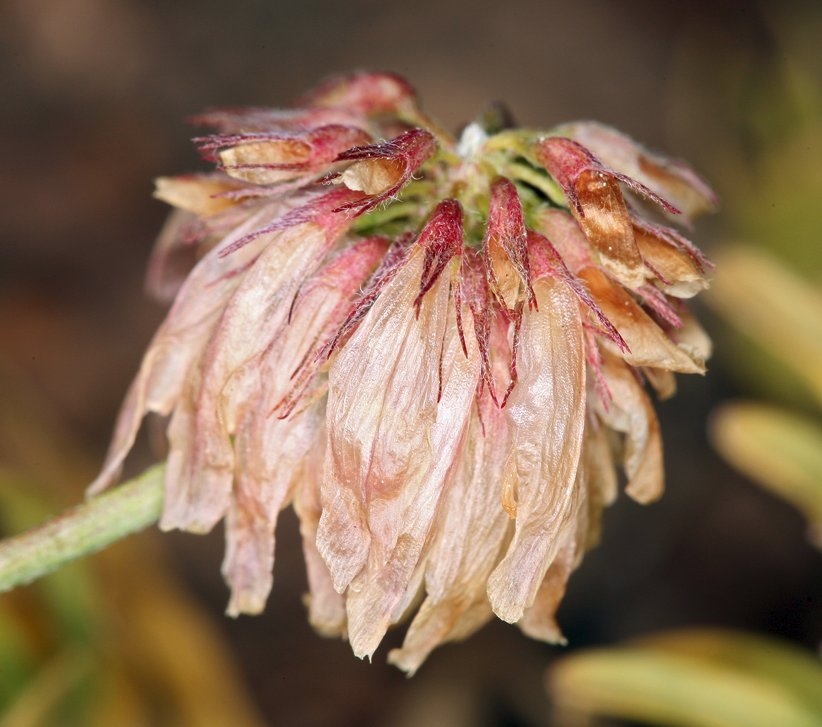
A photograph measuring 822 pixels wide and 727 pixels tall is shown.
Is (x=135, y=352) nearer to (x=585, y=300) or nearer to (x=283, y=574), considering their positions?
(x=283, y=574)

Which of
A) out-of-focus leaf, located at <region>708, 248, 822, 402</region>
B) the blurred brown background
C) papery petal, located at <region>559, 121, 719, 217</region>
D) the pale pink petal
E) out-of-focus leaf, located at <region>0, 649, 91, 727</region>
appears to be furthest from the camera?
the blurred brown background

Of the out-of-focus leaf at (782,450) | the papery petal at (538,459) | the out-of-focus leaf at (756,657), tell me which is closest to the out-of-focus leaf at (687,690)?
the out-of-focus leaf at (756,657)

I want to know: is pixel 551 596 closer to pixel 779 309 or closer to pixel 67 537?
pixel 67 537

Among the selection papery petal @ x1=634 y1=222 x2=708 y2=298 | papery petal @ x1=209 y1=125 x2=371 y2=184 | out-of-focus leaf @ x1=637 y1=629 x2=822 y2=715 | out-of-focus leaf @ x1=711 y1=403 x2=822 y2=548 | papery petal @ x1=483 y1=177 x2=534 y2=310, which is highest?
papery petal @ x1=634 y1=222 x2=708 y2=298

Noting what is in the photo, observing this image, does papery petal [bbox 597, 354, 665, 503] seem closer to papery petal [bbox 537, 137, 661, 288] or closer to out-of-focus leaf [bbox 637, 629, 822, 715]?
papery petal [bbox 537, 137, 661, 288]

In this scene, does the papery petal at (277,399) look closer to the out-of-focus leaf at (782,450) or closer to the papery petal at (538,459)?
the papery petal at (538,459)

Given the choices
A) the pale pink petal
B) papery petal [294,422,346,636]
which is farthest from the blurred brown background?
the pale pink petal

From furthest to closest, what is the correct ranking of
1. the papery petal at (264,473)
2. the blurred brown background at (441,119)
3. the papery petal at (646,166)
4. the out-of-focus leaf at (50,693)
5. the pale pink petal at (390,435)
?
1. the blurred brown background at (441,119)
2. the out-of-focus leaf at (50,693)
3. the papery petal at (646,166)
4. the papery petal at (264,473)
5. the pale pink petal at (390,435)
